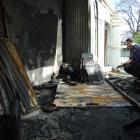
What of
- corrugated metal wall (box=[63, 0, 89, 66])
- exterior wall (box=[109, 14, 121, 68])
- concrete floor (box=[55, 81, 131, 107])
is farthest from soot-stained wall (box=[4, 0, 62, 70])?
exterior wall (box=[109, 14, 121, 68])

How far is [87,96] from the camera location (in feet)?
22.3

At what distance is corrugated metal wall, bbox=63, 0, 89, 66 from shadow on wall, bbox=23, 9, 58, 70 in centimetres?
59

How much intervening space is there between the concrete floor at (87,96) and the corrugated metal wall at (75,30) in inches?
59.5

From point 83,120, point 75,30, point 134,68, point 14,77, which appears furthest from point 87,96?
point 75,30

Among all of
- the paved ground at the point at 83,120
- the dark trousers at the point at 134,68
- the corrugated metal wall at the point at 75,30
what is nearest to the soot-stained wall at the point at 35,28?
the corrugated metal wall at the point at 75,30

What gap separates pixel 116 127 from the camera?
4.70m

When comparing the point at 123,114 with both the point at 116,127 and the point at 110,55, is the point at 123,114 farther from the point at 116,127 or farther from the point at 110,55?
the point at 110,55

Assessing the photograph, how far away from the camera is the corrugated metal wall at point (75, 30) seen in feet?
31.6

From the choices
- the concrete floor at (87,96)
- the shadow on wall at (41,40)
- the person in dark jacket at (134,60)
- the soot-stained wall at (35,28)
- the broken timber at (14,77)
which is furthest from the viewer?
the person in dark jacket at (134,60)

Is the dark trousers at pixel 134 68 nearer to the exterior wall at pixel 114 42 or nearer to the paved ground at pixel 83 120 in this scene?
the paved ground at pixel 83 120

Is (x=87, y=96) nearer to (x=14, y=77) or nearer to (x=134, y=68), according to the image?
(x=14, y=77)

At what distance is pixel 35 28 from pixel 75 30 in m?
2.11

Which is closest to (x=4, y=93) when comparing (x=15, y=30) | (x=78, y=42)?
(x=15, y=30)

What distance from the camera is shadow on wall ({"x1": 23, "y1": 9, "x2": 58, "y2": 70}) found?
24.9 ft
